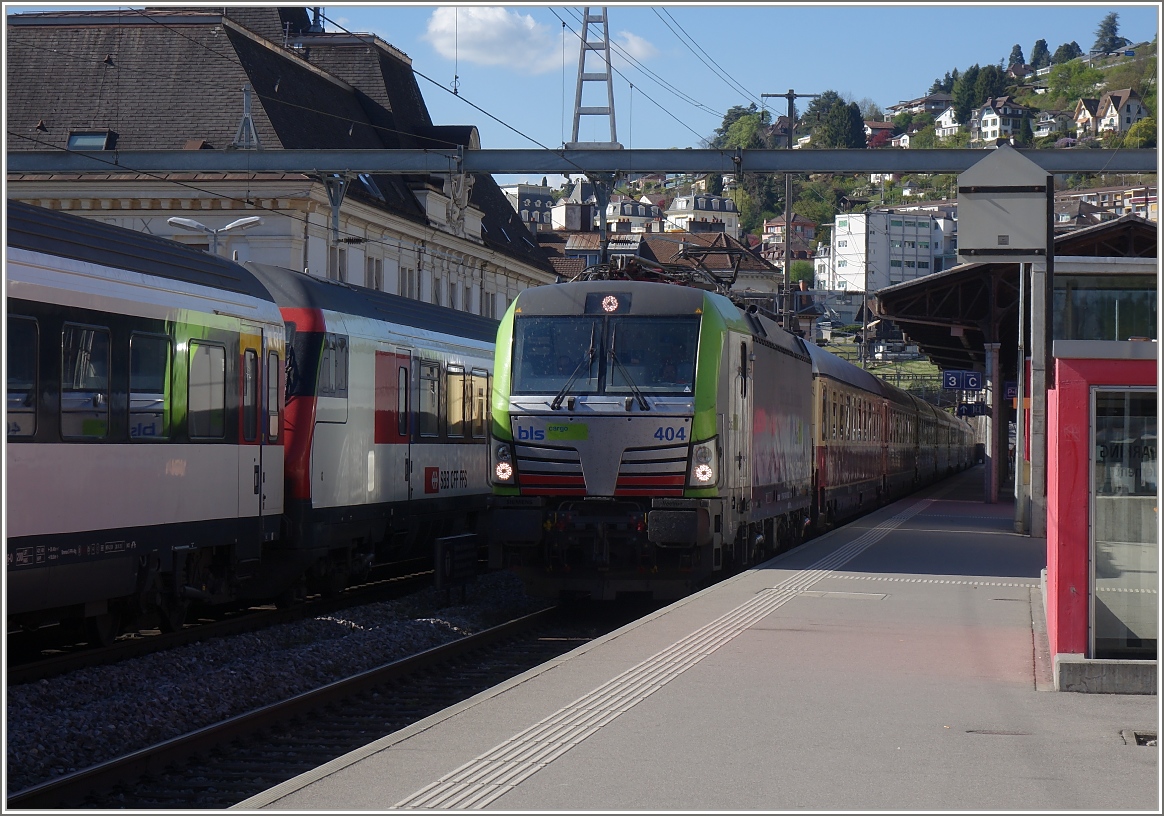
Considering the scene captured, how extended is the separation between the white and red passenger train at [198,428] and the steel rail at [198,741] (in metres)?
1.93

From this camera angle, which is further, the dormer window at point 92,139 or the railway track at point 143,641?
the dormer window at point 92,139

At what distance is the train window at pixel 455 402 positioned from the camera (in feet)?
63.2

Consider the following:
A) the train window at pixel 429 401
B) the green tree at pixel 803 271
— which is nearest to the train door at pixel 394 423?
the train window at pixel 429 401

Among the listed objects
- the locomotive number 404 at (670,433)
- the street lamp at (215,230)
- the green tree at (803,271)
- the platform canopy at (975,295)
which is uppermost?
the green tree at (803,271)

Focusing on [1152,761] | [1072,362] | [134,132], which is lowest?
[1152,761]

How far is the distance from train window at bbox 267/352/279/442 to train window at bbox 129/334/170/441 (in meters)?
2.07

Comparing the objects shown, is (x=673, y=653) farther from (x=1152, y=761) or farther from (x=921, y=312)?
(x=921, y=312)

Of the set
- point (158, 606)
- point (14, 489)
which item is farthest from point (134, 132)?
point (14, 489)

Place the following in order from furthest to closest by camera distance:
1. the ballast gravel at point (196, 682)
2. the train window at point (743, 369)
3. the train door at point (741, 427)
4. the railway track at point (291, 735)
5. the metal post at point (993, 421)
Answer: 1. the metal post at point (993, 421)
2. the train window at point (743, 369)
3. the train door at point (741, 427)
4. the ballast gravel at point (196, 682)
5. the railway track at point (291, 735)

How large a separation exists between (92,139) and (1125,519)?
35.8 meters

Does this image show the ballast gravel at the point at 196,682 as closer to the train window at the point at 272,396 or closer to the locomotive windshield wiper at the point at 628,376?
the train window at the point at 272,396

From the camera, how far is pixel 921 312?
3519 cm

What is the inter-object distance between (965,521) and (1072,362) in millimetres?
19419

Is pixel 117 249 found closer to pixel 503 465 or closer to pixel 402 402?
pixel 503 465
